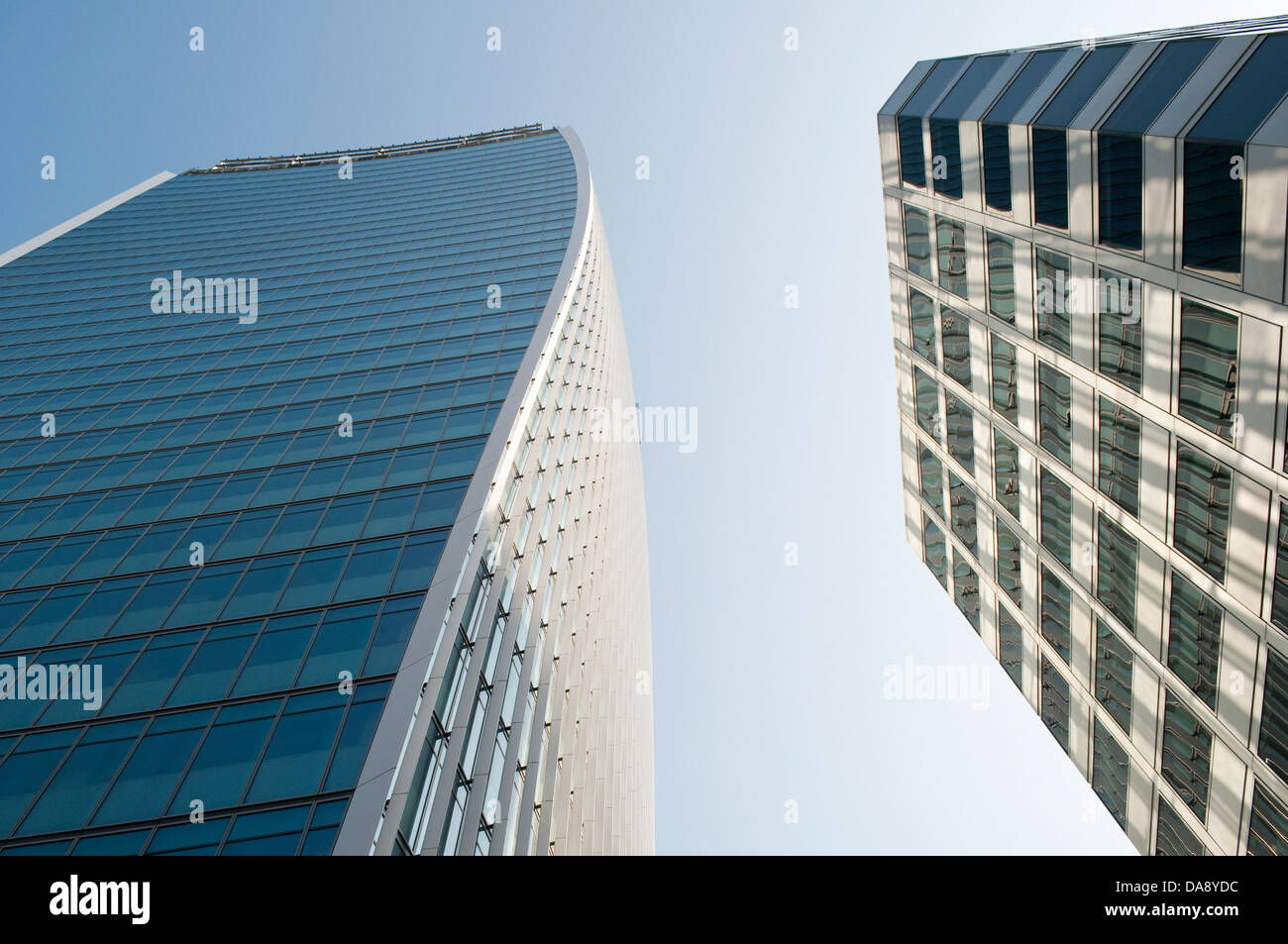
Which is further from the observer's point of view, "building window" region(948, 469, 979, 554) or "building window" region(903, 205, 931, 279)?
"building window" region(948, 469, 979, 554)

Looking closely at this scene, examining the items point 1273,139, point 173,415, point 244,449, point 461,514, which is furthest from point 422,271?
point 1273,139

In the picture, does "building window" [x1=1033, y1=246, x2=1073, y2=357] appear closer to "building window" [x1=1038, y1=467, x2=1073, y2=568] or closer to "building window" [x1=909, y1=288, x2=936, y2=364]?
"building window" [x1=1038, y1=467, x2=1073, y2=568]

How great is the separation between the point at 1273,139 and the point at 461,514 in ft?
65.3

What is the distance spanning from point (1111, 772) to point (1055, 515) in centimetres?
866

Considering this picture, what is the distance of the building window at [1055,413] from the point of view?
2291 cm

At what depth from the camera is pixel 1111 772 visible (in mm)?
26391

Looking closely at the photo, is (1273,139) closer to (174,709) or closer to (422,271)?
(174,709)

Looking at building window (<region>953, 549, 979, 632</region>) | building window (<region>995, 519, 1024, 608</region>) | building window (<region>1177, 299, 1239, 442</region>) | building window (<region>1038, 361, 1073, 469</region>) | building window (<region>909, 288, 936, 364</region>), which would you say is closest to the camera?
building window (<region>1177, 299, 1239, 442</region>)

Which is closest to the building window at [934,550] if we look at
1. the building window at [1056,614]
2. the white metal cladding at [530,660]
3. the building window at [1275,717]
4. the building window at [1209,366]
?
the building window at [1056,614]

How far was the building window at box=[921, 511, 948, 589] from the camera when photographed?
36.5 m

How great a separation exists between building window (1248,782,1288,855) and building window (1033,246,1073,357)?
11.4 metres

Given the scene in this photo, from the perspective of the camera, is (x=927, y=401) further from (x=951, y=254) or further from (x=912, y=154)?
(x=912, y=154)

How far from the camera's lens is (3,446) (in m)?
34.5

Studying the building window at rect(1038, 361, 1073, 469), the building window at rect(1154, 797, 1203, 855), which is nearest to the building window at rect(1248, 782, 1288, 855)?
the building window at rect(1154, 797, 1203, 855)
